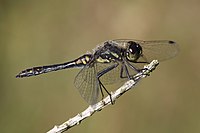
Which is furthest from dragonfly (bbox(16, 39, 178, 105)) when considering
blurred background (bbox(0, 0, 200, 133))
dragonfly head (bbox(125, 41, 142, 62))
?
blurred background (bbox(0, 0, 200, 133))

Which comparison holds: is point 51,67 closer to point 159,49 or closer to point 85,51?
point 159,49

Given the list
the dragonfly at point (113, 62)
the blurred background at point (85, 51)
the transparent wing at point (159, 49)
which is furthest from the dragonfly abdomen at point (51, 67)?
the blurred background at point (85, 51)

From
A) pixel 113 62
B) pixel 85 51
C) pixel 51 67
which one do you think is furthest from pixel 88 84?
pixel 85 51

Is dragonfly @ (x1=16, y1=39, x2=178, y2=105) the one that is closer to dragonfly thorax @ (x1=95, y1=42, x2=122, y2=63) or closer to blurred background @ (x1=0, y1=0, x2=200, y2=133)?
dragonfly thorax @ (x1=95, y1=42, x2=122, y2=63)

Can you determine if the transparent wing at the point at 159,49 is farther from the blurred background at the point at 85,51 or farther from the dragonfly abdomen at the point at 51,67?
the blurred background at the point at 85,51

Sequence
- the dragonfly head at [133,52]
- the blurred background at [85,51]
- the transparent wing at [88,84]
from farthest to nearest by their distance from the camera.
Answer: the blurred background at [85,51] → the dragonfly head at [133,52] → the transparent wing at [88,84]

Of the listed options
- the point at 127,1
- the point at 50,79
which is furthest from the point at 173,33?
the point at 50,79

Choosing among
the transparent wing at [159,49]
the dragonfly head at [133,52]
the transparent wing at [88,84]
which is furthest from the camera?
the transparent wing at [159,49]
